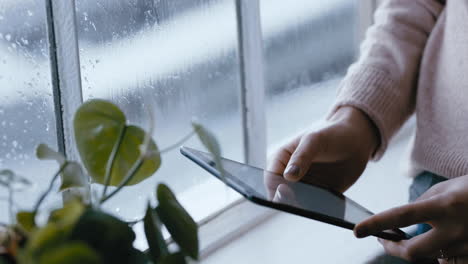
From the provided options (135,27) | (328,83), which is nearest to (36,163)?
(135,27)

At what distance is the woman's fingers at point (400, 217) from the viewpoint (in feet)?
1.86

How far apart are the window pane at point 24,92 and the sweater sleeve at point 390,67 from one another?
0.35 m

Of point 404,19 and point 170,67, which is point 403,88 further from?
point 170,67

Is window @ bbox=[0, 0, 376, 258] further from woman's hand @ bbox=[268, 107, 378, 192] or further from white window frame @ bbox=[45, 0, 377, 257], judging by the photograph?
woman's hand @ bbox=[268, 107, 378, 192]

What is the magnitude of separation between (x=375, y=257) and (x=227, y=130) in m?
0.29

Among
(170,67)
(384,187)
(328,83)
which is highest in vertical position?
(170,67)

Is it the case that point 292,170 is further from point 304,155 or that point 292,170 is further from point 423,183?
point 423,183

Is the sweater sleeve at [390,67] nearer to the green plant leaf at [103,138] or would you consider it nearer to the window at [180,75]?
the window at [180,75]

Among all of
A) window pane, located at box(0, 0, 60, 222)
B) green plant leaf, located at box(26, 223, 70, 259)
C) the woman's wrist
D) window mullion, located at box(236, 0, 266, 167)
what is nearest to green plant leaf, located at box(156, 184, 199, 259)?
green plant leaf, located at box(26, 223, 70, 259)

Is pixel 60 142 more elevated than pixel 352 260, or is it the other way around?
pixel 60 142

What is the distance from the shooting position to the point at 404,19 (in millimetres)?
865

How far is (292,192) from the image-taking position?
607mm

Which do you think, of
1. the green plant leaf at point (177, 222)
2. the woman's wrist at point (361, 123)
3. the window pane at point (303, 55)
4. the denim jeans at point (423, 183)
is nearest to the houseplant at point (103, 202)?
the green plant leaf at point (177, 222)

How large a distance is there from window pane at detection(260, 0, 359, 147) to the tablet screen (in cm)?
42
